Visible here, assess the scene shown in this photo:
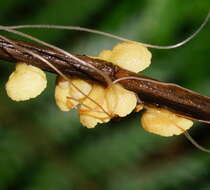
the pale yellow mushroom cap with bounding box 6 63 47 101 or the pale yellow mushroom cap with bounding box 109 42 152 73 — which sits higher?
the pale yellow mushroom cap with bounding box 109 42 152 73

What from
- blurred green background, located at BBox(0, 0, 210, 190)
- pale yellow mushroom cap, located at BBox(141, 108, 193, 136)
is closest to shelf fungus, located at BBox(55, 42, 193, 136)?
pale yellow mushroom cap, located at BBox(141, 108, 193, 136)

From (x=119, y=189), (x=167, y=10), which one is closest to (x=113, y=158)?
(x=119, y=189)

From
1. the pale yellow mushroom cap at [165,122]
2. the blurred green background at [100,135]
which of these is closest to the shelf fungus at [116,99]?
the pale yellow mushroom cap at [165,122]

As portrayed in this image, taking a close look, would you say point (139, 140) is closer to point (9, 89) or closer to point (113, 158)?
point (113, 158)

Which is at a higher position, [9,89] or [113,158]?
[9,89]

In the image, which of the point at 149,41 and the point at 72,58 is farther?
the point at 149,41

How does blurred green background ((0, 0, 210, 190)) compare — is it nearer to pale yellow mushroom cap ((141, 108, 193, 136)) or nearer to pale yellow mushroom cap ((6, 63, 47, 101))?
pale yellow mushroom cap ((141, 108, 193, 136))
